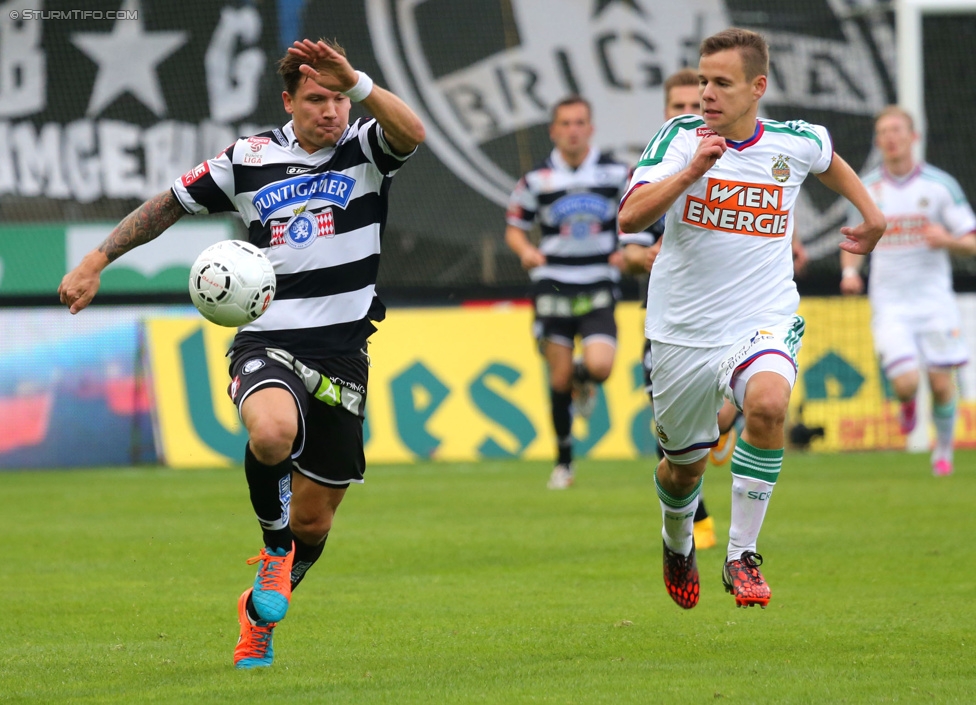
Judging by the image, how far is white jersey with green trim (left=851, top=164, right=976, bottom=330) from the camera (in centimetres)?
1254

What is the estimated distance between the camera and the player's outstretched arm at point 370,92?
5.03 meters

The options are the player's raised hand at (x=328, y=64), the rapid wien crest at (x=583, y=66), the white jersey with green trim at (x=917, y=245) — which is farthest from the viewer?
the rapid wien crest at (x=583, y=66)

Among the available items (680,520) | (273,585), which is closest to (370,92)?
(273,585)

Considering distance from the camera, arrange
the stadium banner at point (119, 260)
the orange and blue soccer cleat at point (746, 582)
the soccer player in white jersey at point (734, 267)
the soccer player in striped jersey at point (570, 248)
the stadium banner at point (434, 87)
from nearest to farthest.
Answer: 1. the orange and blue soccer cleat at point (746, 582)
2. the soccer player in white jersey at point (734, 267)
3. the soccer player in striped jersey at point (570, 248)
4. the stadium banner at point (119, 260)
5. the stadium banner at point (434, 87)

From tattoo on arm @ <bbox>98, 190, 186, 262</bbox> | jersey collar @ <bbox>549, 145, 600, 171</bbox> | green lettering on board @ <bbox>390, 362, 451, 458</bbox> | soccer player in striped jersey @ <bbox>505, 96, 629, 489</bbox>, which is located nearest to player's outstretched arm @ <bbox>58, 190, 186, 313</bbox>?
tattoo on arm @ <bbox>98, 190, 186, 262</bbox>

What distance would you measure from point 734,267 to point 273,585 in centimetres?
213

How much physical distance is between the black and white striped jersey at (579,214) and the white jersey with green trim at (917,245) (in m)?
2.42

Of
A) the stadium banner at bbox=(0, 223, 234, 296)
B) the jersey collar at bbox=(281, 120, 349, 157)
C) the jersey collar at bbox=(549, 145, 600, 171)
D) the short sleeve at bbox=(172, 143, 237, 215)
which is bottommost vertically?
the stadium banner at bbox=(0, 223, 234, 296)

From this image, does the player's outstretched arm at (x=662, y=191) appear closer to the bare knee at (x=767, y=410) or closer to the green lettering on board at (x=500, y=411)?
the bare knee at (x=767, y=410)

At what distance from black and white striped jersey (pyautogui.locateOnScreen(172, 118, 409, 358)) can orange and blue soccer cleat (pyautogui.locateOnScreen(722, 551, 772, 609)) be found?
1605mm

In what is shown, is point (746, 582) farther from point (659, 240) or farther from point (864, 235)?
point (659, 240)

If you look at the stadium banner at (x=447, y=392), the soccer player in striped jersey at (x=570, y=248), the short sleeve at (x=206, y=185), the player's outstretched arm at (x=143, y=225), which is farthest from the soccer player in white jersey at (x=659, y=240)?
the stadium banner at (x=447, y=392)

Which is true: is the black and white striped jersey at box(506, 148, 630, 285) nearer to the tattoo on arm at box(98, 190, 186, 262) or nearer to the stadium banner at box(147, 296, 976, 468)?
the stadium banner at box(147, 296, 976, 468)

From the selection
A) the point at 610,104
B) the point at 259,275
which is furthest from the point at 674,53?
the point at 259,275
